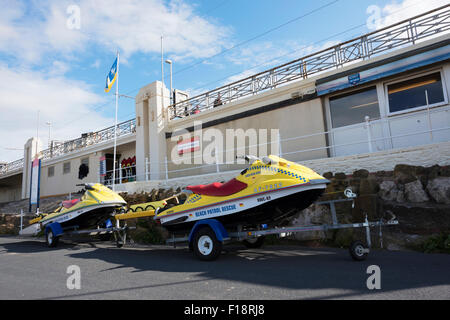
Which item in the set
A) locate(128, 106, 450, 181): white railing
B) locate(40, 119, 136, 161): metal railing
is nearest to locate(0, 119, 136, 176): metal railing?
locate(40, 119, 136, 161): metal railing

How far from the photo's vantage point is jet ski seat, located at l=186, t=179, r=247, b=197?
21.4 feet

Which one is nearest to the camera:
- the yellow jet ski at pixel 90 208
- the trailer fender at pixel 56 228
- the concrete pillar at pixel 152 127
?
the yellow jet ski at pixel 90 208

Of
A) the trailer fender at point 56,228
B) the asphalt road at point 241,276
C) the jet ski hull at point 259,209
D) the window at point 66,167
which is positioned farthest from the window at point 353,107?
the window at point 66,167

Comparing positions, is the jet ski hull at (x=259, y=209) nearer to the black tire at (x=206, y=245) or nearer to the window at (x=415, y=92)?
the black tire at (x=206, y=245)

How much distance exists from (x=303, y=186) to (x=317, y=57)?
26.9 feet

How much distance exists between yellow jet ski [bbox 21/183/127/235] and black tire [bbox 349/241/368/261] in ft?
23.3

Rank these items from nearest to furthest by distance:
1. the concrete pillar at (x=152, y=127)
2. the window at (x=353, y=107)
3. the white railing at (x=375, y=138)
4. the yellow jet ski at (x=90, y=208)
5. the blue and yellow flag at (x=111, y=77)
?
the white railing at (x=375, y=138) < the yellow jet ski at (x=90, y=208) < the window at (x=353, y=107) < the concrete pillar at (x=152, y=127) < the blue and yellow flag at (x=111, y=77)

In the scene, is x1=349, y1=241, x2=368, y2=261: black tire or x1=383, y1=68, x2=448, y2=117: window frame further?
x1=383, y1=68, x2=448, y2=117: window frame

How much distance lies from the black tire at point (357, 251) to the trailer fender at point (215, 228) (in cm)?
238

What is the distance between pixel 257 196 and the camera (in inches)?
244

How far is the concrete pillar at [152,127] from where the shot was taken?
16453 millimetres

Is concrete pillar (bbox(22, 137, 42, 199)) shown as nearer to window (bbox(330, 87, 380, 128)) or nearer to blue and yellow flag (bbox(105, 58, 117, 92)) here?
blue and yellow flag (bbox(105, 58, 117, 92))

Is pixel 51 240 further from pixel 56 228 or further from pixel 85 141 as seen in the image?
pixel 85 141
